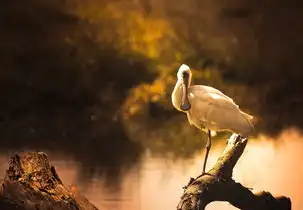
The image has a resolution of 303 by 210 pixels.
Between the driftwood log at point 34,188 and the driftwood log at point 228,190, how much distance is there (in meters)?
0.42

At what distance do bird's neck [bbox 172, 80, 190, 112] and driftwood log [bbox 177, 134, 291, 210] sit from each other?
259 millimetres

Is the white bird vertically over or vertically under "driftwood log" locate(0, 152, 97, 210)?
over

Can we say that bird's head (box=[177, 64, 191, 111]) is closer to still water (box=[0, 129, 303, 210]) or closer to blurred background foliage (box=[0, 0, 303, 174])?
blurred background foliage (box=[0, 0, 303, 174])

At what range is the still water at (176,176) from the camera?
7.85 feet

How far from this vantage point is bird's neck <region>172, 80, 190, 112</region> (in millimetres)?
2404

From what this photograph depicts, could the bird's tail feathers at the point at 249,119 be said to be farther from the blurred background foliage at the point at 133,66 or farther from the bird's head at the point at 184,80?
the bird's head at the point at 184,80

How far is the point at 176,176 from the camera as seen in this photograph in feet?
7.89

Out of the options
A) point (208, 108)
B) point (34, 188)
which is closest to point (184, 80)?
point (208, 108)

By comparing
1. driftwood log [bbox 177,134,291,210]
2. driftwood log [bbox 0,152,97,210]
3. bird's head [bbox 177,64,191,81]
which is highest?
bird's head [bbox 177,64,191,81]

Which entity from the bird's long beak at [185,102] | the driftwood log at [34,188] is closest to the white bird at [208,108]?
the bird's long beak at [185,102]

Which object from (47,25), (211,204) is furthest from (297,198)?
A: (47,25)

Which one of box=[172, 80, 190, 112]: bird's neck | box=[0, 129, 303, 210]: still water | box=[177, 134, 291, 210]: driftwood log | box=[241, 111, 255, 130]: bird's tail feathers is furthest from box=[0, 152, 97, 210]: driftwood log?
box=[241, 111, 255, 130]: bird's tail feathers

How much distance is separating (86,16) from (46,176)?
0.69 metres

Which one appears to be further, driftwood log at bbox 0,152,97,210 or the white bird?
the white bird
